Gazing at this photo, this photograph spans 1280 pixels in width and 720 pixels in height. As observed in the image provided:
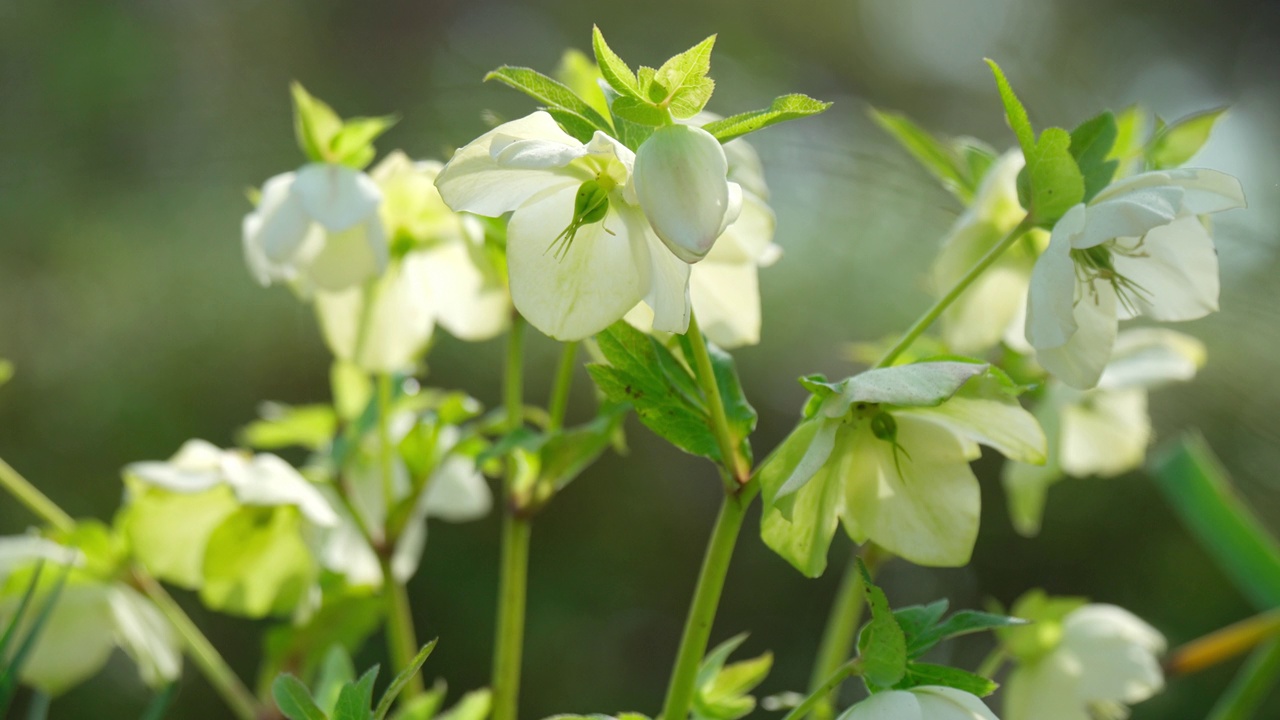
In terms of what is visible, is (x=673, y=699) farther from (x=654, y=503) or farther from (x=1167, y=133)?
(x=654, y=503)

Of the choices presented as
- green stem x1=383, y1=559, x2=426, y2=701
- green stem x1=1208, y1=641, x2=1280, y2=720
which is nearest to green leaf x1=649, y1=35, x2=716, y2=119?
green stem x1=383, y1=559, x2=426, y2=701

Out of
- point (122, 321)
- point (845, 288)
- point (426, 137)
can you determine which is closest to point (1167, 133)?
point (845, 288)

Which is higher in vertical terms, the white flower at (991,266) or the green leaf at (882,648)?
the white flower at (991,266)

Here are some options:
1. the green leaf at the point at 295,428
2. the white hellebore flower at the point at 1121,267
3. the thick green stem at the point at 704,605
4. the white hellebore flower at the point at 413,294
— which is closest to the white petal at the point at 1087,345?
the white hellebore flower at the point at 1121,267

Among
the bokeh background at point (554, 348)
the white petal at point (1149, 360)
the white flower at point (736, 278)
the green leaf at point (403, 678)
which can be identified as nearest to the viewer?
the green leaf at point (403, 678)

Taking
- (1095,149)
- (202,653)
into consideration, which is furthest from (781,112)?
(202,653)

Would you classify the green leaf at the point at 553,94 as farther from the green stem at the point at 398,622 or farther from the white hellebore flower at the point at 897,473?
the green stem at the point at 398,622
